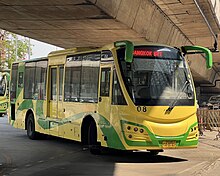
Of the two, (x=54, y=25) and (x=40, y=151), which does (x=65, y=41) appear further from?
(x=40, y=151)

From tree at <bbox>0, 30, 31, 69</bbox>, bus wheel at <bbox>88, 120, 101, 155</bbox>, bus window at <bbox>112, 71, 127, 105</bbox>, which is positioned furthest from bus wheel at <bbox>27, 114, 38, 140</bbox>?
tree at <bbox>0, 30, 31, 69</bbox>

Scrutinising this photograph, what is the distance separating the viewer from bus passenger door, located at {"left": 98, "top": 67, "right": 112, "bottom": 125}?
1341cm

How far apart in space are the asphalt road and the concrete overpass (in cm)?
405

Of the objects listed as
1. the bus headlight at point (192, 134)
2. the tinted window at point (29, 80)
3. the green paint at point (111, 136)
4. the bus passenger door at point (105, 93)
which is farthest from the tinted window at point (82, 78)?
the tinted window at point (29, 80)

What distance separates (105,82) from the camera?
45.0 ft

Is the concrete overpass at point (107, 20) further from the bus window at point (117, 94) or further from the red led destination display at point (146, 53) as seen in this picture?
the bus window at point (117, 94)

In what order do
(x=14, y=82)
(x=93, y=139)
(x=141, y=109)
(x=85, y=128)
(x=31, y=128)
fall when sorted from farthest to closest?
(x=14, y=82) → (x=31, y=128) → (x=85, y=128) → (x=93, y=139) → (x=141, y=109)

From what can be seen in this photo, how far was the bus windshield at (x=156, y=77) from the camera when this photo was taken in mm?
12863

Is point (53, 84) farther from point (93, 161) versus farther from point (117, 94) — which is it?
point (93, 161)

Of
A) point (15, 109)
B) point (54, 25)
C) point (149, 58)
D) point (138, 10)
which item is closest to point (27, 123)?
point (15, 109)

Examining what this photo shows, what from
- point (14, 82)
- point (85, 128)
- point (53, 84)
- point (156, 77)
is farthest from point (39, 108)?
point (156, 77)

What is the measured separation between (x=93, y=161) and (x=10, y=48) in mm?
46425

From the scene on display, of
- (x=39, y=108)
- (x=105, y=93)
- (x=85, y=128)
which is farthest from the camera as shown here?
(x=39, y=108)

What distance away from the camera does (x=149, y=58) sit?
13.2m
